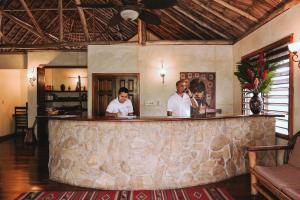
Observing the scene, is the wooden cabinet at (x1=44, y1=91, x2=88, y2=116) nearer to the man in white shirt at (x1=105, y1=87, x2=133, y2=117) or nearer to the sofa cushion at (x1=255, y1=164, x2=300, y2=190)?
the man in white shirt at (x1=105, y1=87, x2=133, y2=117)

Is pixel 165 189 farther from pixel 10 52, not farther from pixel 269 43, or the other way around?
pixel 10 52

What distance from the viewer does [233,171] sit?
4707mm

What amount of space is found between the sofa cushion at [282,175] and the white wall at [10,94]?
9315mm

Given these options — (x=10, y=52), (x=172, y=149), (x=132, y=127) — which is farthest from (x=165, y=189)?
(x=10, y=52)

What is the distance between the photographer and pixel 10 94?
10.5 m

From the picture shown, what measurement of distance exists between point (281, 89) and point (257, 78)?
18.1 inches

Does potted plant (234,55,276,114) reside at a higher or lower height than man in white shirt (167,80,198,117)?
higher

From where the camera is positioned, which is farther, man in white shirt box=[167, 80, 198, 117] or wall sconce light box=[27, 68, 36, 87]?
wall sconce light box=[27, 68, 36, 87]

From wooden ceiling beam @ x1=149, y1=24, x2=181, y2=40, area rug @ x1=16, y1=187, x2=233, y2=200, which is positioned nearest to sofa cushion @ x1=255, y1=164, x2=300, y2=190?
area rug @ x1=16, y1=187, x2=233, y2=200

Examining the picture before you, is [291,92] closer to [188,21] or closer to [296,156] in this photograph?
[296,156]

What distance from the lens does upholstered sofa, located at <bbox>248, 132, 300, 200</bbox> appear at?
8.93 ft

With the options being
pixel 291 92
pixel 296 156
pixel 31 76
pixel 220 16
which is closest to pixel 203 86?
pixel 220 16

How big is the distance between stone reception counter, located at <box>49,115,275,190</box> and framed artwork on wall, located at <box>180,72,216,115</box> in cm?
308

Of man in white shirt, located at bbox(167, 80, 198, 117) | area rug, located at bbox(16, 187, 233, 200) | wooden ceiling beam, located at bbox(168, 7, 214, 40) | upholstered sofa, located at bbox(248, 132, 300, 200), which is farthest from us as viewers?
wooden ceiling beam, located at bbox(168, 7, 214, 40)
